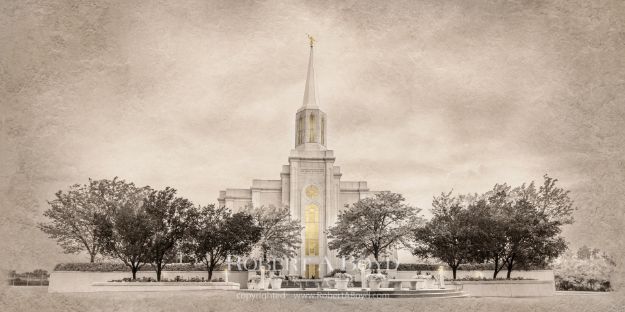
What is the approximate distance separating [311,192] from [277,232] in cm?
454

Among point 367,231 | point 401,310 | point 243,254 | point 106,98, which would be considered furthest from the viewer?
point 367,231

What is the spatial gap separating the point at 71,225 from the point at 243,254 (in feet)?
27.2

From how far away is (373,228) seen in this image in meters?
25.9

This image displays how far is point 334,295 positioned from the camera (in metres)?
14.0

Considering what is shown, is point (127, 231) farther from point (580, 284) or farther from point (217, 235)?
point (580, 284)

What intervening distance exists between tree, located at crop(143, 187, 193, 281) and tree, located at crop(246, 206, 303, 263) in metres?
8.04

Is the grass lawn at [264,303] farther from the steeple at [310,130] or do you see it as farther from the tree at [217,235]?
the steeple at [310,130]

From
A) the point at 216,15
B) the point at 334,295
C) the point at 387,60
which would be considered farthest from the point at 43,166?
the point at 387,60

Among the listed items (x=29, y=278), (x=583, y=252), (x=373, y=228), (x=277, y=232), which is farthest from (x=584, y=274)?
(x=277, y=232)

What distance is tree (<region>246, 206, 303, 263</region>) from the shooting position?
86.5 ft

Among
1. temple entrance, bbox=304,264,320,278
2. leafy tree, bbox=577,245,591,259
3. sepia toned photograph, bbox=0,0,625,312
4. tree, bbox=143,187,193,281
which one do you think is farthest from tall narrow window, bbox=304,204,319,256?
leafy tree, bbox=577,245,591,259

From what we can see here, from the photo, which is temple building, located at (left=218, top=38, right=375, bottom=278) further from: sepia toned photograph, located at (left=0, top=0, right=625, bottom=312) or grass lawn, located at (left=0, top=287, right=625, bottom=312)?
grass lawn, located at (left=0, top=287, right=625, bottom=312)

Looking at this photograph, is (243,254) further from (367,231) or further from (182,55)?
(182,55)

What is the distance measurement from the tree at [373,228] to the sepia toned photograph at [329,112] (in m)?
6.32
